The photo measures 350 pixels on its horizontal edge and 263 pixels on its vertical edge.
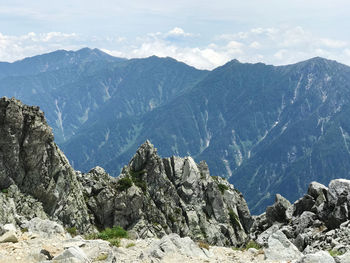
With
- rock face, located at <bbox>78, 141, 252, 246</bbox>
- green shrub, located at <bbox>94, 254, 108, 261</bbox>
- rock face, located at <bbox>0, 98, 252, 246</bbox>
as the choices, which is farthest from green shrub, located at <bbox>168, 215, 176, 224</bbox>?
green shrub, located at <bbox>94, 254, 108, 261</bbox>

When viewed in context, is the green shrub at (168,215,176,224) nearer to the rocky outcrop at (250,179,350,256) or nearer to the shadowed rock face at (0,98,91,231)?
the shadowed rock face at (0,98,91,231)

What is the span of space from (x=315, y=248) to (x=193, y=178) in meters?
68.3

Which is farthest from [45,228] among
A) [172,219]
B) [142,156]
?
[142,156]

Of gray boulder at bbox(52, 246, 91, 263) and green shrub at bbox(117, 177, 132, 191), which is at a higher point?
gray boulder at bbox(52, 246, 91, 263)

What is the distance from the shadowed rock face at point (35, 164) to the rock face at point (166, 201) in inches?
390

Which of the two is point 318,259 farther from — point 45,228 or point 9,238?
point 45,228


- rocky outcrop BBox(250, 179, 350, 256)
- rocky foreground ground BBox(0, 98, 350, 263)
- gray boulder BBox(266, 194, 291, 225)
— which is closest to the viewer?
rocky foreground ground BBox(0, 98, 350, 263)

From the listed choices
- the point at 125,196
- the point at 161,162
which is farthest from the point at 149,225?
the point at 161,162

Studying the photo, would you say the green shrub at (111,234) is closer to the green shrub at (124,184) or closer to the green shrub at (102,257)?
the green shrub at (102,257)

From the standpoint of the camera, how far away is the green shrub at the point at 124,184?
2937 inches

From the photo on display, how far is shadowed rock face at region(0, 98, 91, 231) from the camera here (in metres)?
51.9

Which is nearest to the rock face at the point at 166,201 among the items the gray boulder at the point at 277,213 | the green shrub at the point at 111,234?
the gray boulder at the point at 277,213

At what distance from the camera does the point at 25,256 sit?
16.9 meters

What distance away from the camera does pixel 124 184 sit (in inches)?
2997
